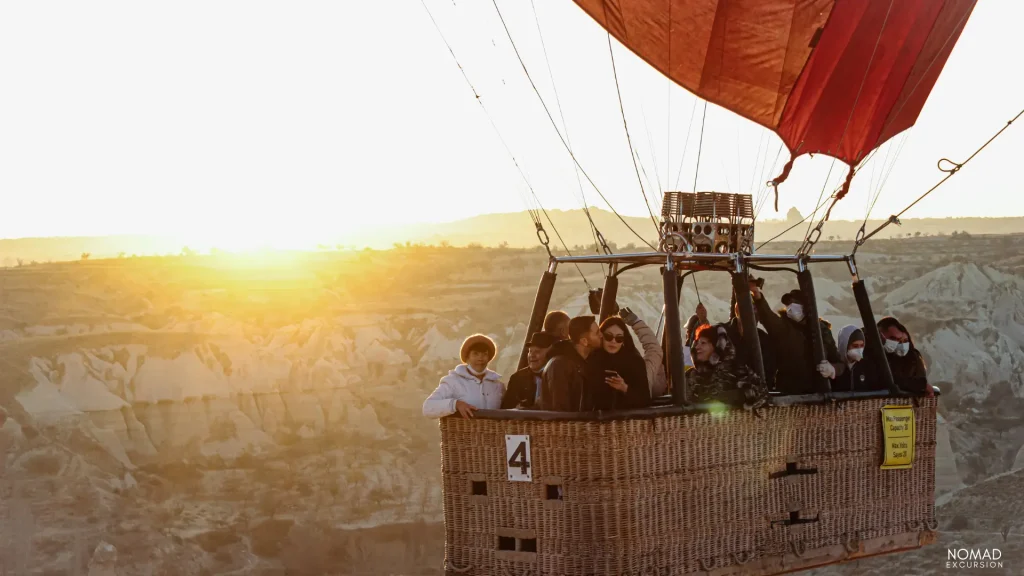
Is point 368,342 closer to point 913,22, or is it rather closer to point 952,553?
point 952,553

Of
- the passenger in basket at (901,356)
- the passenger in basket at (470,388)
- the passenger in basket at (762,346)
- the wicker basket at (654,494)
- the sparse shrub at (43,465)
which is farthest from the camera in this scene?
the sparse shrub at (43,465)

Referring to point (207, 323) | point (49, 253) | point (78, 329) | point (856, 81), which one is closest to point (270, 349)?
point (207, 323)

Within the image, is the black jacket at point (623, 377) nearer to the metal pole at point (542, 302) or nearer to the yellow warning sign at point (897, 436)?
the metal pole at point (542, 302)

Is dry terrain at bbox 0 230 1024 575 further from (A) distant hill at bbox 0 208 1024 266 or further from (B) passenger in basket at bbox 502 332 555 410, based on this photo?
(A) distant hill at bbox 0 208 1024 266

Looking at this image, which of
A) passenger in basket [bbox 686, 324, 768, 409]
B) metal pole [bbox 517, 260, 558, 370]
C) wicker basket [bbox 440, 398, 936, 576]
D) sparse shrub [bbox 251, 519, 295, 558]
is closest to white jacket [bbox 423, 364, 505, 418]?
wicker basket [bbox 440, 398, 936, 576]

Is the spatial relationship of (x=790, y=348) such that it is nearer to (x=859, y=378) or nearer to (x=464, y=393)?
(x=859, y=378)

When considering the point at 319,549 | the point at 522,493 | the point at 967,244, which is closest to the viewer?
the point at 522,493

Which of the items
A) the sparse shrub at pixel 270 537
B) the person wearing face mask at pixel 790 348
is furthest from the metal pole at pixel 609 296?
the sparse shrub at pixel 270 537

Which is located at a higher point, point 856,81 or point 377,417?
point 856,81
